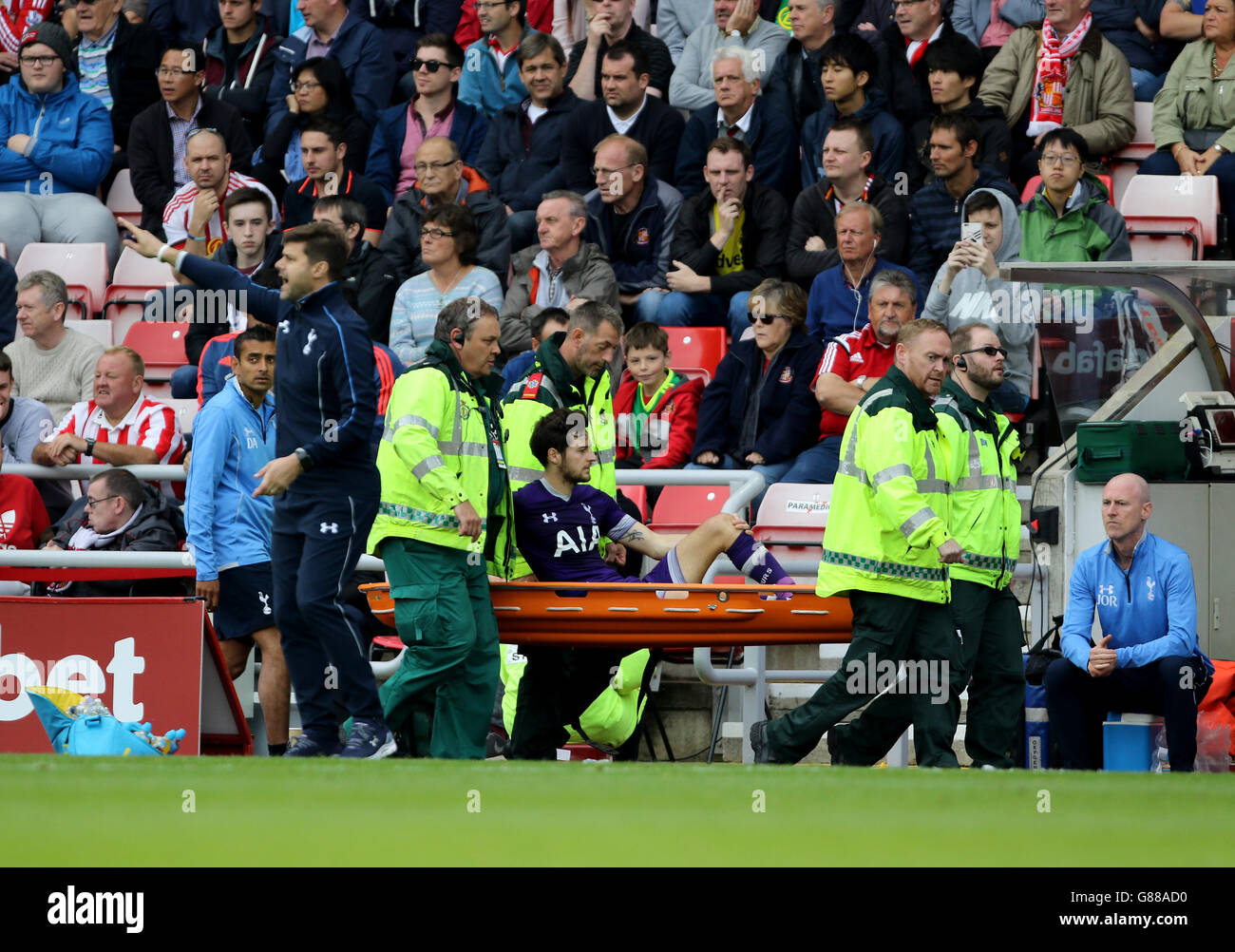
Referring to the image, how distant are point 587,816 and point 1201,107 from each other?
7.29 m

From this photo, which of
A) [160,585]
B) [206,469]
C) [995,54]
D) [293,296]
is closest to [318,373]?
[293,296]

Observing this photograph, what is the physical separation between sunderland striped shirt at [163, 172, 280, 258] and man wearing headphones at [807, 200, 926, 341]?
3.76 meters

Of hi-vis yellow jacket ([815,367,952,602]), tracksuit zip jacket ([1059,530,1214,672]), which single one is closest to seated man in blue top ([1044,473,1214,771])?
tracksuit zip jacket ([1059,530,1214,672])

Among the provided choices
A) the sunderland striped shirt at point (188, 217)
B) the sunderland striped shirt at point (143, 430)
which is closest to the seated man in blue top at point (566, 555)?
the sunderland striped shirt at point (143, 430)

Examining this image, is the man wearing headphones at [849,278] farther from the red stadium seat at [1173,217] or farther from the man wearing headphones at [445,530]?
the man wearing headphones at [445,530]

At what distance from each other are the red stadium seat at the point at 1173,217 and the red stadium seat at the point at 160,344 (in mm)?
6080

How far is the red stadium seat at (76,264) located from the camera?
1305cm

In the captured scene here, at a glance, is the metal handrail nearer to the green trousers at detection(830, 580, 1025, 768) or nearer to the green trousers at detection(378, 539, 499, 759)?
the green trousers at detection(378, 539, 499, 759)

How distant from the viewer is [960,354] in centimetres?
850

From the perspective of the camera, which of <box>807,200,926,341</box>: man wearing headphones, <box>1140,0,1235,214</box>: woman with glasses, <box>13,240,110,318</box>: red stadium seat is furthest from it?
<box>13,240,110,318</box>: red stadium seat

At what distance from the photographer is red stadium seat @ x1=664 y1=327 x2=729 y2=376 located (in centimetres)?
1124

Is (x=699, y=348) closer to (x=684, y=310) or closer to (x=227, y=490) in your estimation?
(x=684, y=310)

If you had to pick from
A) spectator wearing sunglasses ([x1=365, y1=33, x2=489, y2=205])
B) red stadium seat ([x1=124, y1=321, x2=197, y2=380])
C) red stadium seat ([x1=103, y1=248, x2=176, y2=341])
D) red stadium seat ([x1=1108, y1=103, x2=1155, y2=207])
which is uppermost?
spectator wearing sunglasses ([x1=365, y1=33, x2=489, y2=205])
